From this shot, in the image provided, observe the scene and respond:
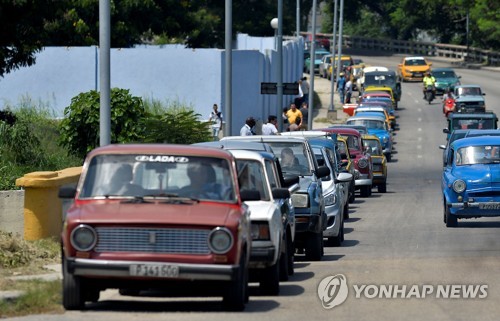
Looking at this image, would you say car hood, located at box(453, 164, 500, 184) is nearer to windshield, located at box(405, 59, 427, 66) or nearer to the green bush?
the green bush

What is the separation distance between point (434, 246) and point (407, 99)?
201 ft

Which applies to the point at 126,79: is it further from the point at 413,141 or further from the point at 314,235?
the point at 314,235

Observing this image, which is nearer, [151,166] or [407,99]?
[151,166]

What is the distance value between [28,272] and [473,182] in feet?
39.2

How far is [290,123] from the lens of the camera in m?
45.1

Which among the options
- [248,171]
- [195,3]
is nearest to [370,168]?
[248,171]

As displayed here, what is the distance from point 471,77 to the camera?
307 feet

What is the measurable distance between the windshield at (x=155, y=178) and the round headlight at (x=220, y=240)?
2.57 ft

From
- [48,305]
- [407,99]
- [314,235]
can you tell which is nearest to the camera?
[48,305]

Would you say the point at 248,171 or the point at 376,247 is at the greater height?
the point at 248,171

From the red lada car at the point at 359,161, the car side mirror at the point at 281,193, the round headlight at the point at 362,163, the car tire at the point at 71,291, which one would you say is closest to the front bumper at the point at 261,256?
the car side mirror at the point at 281,193

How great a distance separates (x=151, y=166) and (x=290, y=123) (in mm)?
31293

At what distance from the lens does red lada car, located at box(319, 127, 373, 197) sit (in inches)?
1439

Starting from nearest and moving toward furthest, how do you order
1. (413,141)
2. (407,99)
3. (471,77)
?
(413,141)
(407,99)
(471,77)
